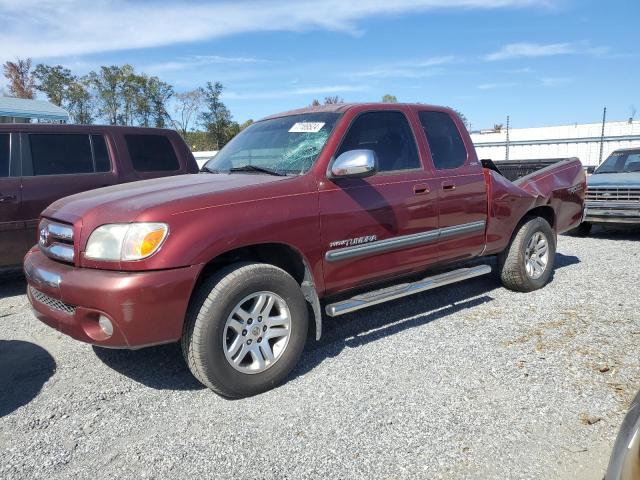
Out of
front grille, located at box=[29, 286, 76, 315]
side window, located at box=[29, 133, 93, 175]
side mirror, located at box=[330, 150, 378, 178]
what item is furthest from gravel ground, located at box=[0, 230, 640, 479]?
side window, located at box=[29, 133, 93, 175]

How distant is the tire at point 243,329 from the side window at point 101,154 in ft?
12.4

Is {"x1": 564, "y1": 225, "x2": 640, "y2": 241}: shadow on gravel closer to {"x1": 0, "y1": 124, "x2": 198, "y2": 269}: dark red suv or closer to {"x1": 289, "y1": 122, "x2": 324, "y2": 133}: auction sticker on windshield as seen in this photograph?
{"x1": 289, "y1": 122, "x2": 324, "y2": 133}: auction sticker on windshield

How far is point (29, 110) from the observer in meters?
27.1

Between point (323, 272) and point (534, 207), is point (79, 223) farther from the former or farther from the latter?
point (534, 207)

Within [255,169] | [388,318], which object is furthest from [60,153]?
[388,318]

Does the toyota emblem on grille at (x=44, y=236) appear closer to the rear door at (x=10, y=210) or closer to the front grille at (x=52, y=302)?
the front grille at (x=52, y=302)

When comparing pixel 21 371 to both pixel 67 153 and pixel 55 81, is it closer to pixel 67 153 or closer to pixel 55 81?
pixel 67 153

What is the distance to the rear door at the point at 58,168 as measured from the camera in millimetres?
5664

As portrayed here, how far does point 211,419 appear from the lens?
10.0ft

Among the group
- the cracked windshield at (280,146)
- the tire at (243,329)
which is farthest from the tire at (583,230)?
the tire at (243,329)

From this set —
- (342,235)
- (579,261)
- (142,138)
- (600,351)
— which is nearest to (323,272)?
(342,235)

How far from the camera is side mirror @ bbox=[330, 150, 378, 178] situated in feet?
11.6

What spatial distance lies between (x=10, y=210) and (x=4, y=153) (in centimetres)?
68

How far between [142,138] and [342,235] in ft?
13.3
